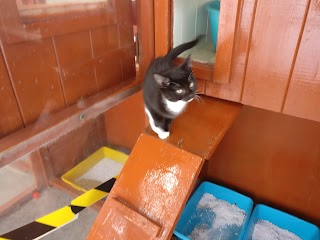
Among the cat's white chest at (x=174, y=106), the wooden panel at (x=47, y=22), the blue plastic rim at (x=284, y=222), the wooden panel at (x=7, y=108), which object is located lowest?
the blue plastic rim at (x=284, y=222)

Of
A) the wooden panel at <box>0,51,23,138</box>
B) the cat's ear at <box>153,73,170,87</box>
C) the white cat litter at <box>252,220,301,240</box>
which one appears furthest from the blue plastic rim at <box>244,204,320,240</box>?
the wooden panel at <box>0,51,23,138</box>

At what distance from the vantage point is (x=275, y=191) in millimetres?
1337

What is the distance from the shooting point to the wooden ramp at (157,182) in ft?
2.58

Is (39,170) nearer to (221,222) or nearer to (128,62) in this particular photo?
(128,62)

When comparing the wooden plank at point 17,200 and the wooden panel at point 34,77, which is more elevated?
the wooden panel at point 34,77

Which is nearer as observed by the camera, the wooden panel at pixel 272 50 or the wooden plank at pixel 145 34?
the wooden panel at pixel 272 50

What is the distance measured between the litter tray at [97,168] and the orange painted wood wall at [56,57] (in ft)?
1.61

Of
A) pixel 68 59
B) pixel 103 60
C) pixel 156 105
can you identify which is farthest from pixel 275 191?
pixel 68 59

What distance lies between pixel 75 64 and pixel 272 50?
2.22 feet

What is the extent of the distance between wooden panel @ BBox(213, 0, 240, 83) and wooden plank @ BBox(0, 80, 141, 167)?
37 cm

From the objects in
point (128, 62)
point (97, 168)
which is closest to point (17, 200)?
point (97, 168)

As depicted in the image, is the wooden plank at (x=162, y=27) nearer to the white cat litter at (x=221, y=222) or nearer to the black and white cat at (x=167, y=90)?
the black and white cat at (x=167, y=90)

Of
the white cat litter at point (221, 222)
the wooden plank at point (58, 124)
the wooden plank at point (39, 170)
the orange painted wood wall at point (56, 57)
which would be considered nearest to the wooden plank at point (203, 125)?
the wooden plank at point (58, 124)

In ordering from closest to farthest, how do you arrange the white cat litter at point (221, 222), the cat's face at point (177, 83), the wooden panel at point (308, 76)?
the wooden panel at point (308, 76), the cat's face at point (177, 83), the white cat litter at point (221, 222)
